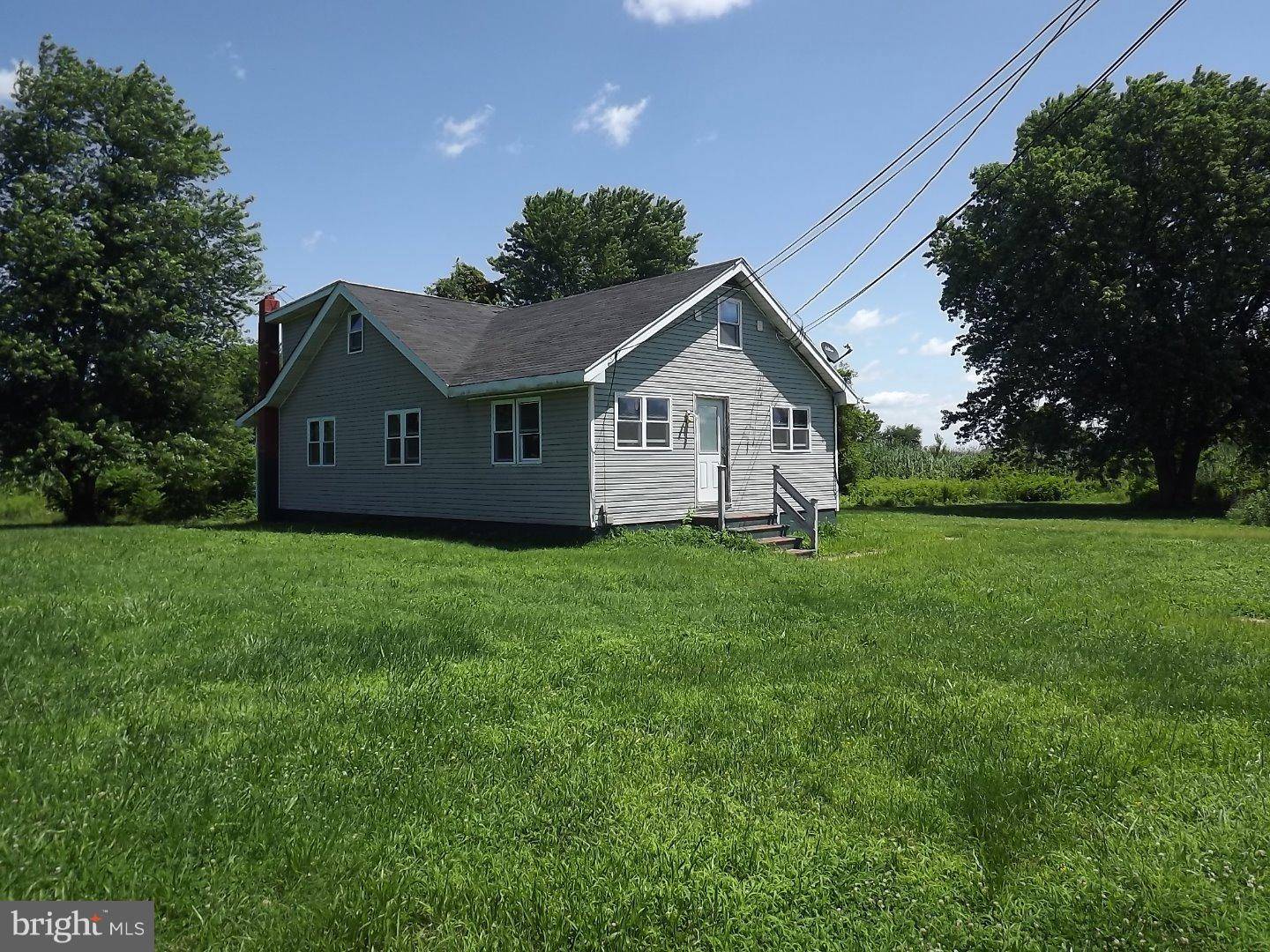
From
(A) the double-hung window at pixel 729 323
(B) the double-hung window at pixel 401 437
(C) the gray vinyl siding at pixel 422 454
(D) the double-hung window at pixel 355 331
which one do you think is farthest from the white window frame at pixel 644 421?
(D) the double-hung window at pixel 355 331

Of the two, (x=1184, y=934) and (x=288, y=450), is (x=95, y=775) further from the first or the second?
(x=288, y=450)

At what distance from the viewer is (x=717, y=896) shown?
3.22 m

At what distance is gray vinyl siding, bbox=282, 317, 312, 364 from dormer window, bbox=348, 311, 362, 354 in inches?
171

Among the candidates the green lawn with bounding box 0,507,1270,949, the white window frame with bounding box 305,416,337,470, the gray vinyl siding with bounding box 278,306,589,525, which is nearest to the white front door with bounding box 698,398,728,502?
the gray vinyl siding with bounding box 278,306,589,525

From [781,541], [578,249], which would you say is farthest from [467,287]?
[781,541]

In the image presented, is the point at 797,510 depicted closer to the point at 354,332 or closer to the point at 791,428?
the point at 791,428

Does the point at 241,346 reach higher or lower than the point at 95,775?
higher

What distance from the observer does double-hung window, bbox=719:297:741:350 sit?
18453 mm

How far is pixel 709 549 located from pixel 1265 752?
34.1 ft

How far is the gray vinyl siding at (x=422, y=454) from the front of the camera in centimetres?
1627

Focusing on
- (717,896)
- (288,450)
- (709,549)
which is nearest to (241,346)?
(288,450)

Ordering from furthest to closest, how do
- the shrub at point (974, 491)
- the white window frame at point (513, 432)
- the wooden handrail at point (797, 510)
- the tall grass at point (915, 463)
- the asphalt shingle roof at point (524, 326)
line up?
the tall grass at point (915, 463)
the shrub at point (974, 491)
the wooden handrail at point (797, 510)
the white window frame at point (513, 432)
the asphalt shingle roof at point (524, 326)

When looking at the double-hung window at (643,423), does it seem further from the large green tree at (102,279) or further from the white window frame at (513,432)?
Result: the large green tree at (102,279)

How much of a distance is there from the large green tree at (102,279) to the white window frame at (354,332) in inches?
333
